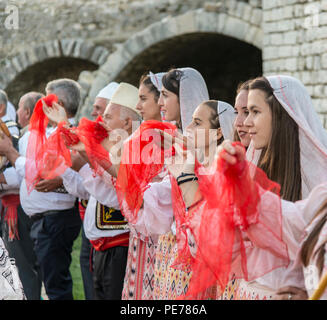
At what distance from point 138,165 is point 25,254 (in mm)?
2872

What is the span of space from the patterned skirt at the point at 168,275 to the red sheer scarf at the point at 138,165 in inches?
14.4

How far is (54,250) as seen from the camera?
15.8 feet

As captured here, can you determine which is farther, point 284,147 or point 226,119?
point 226,119

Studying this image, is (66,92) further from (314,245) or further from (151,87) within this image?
(314,245)

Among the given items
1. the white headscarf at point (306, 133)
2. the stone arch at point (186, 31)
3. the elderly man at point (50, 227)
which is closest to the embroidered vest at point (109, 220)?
the elderly man at point (50, 227)

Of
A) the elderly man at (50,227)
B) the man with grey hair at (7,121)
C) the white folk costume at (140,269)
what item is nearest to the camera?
the white folk costume at (140,269)

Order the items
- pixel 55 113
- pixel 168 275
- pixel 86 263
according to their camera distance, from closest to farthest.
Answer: pixel 168 275 → pixel 55 113 → pixel 86 263

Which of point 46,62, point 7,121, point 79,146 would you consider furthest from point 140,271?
point 46,62

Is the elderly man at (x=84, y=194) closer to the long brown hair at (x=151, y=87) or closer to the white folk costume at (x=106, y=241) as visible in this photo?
the white folk costume at (x=106, y=241)

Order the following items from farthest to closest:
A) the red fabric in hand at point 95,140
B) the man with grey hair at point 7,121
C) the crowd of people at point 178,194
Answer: the man with grey hair at point 7,121 < the red fabric in hand at point 95,140 < the crowd of people at point 178,194

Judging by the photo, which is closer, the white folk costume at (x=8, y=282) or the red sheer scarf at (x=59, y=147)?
the white folk costume at (x=8, y=282)

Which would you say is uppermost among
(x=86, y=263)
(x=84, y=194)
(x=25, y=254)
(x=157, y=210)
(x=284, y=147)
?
(x=284, y=147)

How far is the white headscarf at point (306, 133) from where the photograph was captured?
2336mm

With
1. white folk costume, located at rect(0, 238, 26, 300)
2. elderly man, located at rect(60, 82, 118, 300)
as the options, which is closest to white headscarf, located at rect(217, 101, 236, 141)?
white folk costume, located at rect(0, 238, 26, 300)
